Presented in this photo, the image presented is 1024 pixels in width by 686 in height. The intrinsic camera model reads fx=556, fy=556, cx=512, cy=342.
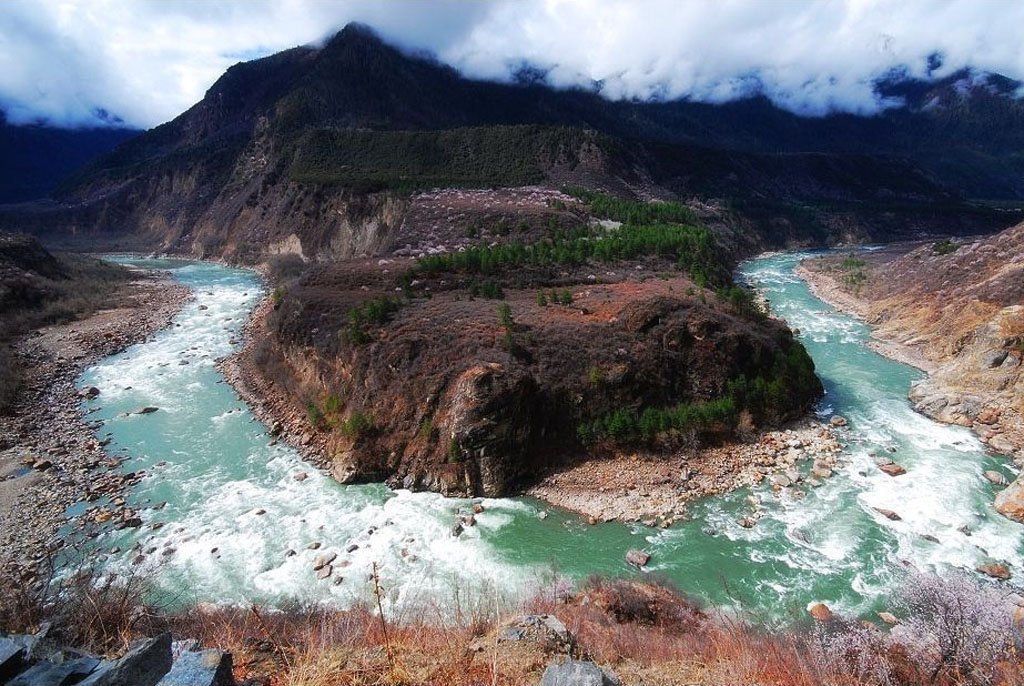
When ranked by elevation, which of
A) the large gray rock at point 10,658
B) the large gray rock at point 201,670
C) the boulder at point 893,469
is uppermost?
the large gray rock at point 201,670

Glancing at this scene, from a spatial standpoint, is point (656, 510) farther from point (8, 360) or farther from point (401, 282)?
point (8, 360)

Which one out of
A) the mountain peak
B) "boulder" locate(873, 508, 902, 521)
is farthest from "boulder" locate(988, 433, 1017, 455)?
the mountain peak

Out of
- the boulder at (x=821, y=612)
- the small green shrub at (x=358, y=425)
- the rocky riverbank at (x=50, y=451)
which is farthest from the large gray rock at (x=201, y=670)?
the small green shrub at (x=358, y=425)

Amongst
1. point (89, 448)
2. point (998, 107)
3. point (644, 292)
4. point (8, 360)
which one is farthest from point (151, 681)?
point (998, 107)

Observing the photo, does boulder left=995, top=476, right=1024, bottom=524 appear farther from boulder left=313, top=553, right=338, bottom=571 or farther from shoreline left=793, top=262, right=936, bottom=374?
boulder left=313, top=553, right=338, bottom=571

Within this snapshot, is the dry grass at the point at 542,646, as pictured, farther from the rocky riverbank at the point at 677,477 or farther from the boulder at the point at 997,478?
the boulder at the point at 997,478

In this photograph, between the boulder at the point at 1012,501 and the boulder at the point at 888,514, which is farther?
the boulder at the point at 888,514
